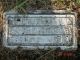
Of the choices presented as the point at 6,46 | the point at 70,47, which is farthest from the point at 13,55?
the point at 70,47

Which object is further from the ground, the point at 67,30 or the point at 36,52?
the point at 67,30

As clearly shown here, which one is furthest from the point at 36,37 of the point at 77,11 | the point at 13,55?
the point at 77,11

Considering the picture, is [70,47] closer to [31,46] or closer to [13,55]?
[31,46]

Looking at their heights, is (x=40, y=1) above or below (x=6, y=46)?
above

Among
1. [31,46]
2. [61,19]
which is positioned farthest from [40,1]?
[31,46]

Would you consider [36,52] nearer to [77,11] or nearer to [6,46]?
[6,46]

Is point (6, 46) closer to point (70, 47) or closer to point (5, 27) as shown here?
point (5, 27)

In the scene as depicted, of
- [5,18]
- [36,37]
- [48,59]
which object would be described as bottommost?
[48,59]
